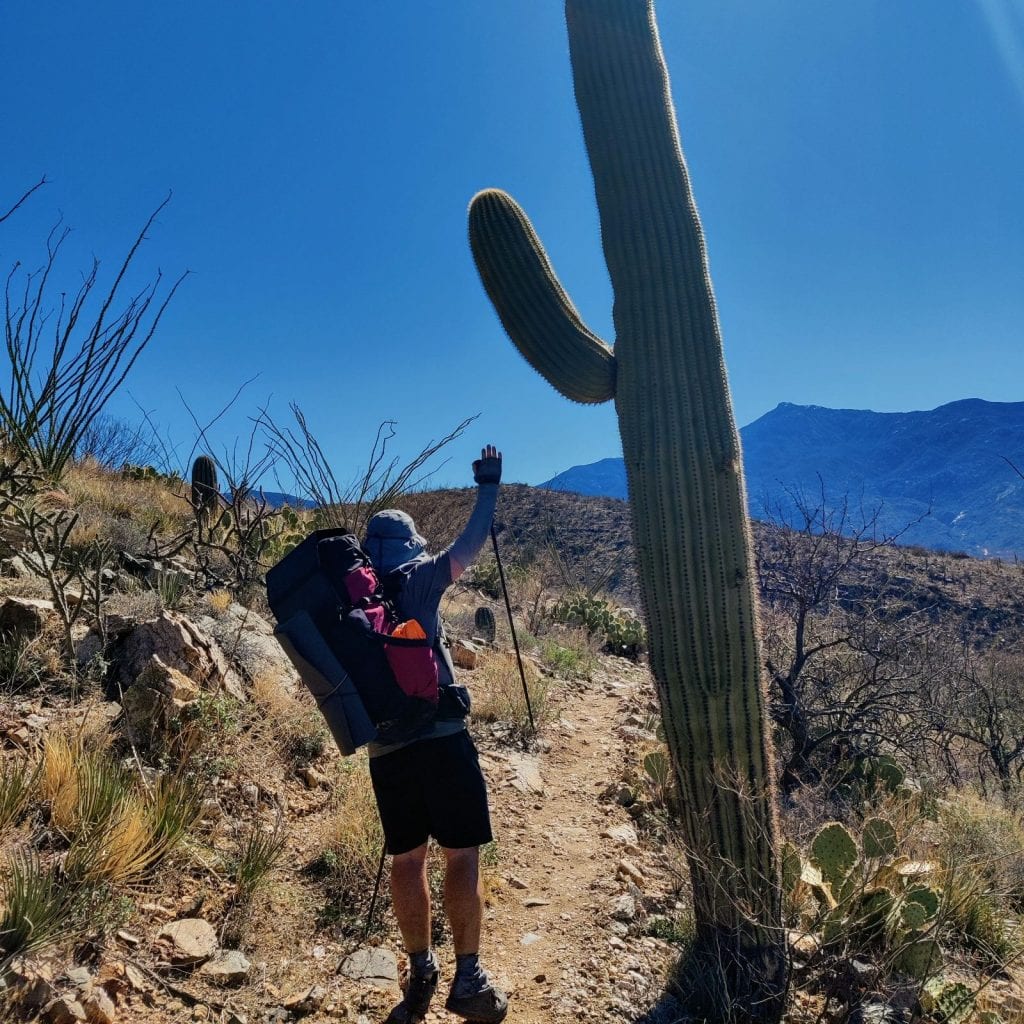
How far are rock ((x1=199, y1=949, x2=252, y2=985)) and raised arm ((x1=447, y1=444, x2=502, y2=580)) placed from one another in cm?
169

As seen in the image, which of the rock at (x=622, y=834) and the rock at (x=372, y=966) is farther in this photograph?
the rock at (x=622, y=834)

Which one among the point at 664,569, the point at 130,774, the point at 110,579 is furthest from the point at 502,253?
the point at 110,579

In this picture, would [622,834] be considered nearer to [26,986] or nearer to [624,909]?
[624,909]

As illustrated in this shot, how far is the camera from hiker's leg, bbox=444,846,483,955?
8.01ft

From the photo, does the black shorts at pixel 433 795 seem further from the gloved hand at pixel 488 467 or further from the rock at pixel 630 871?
the rock at pixel 630 871

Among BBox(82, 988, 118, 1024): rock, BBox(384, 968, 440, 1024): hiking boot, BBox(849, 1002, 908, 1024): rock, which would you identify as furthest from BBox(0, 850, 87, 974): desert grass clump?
BBox(849, 1002, 908, 1024): rock

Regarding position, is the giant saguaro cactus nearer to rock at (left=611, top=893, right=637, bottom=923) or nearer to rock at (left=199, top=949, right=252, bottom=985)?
rock at (left=611, top=893, right=637, bottom=923)

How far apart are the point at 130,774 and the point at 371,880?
1.27 meters

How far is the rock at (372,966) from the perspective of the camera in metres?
2.74

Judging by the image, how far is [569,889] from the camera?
12.2 feet

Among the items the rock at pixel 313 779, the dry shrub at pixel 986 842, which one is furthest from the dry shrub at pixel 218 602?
the dry shrub at pixel 986 842

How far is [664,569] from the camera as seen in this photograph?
3070mm

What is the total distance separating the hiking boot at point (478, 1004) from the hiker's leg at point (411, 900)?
20 centimetres

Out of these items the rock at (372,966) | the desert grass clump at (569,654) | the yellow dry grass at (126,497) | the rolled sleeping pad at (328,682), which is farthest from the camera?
the desert grass clump at (569,654)
